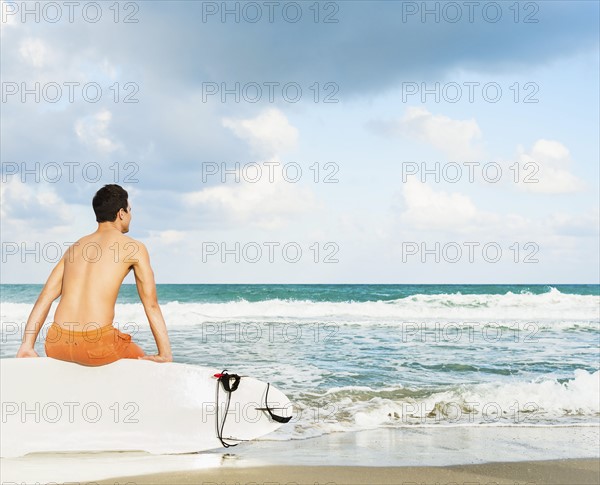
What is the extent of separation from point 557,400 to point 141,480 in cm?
408

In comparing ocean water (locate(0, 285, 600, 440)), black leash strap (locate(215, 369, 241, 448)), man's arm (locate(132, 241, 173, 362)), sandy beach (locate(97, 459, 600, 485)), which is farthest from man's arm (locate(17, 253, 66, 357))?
ocean water (locate(0, 285, 600, 440))

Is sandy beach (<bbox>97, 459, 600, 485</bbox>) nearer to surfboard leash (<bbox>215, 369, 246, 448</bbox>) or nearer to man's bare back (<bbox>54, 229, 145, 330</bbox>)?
surfboard leash (<bbox>215, 369, 246, 448</bbox>)

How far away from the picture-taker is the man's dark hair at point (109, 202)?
3613 millimetres

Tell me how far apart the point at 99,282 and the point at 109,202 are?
48cm

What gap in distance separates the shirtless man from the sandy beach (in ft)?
2.51

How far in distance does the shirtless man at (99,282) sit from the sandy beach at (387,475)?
77 cm

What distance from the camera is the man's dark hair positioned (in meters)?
3.61

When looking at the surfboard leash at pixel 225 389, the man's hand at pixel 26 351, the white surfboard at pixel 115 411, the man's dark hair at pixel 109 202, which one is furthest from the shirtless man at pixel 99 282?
the surfboard leash at pixel 225 389

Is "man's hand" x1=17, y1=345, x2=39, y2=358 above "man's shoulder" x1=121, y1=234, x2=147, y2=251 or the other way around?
the other way around

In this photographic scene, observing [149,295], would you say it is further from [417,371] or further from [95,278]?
[417,371]

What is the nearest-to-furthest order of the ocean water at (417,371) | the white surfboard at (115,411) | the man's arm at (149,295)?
the man's arm at (149,295)
the white surfboard at (115,411)
the ocean water at (417,371)

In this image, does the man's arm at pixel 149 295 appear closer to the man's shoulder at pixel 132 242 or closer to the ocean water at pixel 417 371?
the man's shoulder at pixel 132 242

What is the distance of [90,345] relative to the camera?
12.3 ft

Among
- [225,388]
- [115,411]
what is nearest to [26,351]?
[115,411]
